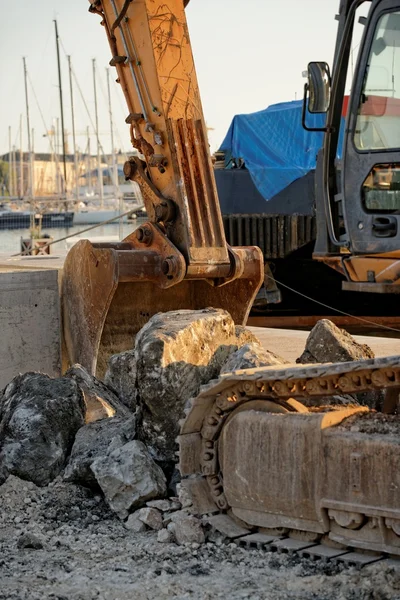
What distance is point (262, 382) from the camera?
4941 mm

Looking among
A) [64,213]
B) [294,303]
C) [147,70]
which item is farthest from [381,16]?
[64,213]

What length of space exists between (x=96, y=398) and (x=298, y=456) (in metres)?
2.16

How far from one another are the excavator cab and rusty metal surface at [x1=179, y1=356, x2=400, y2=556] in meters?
2.03

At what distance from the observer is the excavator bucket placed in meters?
7.57

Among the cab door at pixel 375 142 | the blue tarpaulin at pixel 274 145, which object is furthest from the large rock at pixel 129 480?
the blue tarpaulin at pixel 274 145

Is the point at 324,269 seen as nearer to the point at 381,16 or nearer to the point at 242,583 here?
the point at 381,16

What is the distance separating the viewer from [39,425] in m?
6.00

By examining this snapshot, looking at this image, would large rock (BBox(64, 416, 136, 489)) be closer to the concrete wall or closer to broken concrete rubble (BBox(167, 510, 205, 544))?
broken concrete rubble (BBox(167, 510, 205, 544))

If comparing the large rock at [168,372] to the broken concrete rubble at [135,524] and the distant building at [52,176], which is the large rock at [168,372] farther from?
the distant building at [52,176]

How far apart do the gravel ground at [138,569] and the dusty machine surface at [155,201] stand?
8.17 feet

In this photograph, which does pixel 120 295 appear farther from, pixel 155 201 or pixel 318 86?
pixel 318 86

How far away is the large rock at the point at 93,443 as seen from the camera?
565 centimetres

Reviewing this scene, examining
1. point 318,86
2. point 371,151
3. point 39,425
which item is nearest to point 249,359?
point 39,425

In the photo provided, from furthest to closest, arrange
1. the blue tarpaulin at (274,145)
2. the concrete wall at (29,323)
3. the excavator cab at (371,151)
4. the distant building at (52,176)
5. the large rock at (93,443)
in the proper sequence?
the distant building at (52,176) < the blue tarpaulin at (274,145) < the concrete wall at (29,323) < the excavator cab at (371,151) < the large rock at (93,443)
